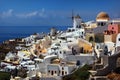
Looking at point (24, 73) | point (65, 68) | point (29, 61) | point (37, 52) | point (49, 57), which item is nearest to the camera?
point (65, 68)

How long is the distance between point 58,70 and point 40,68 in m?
2.17

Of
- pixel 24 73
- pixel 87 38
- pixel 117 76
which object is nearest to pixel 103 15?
pixel 87 38

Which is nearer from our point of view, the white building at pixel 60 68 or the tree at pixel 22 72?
the white building at pixel 60 68

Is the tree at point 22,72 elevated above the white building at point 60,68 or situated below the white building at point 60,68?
below

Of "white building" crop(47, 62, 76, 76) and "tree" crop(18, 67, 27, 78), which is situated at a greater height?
"white building" crop(47, 62, 76, 76)

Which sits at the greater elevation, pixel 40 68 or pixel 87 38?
pixel 87 38

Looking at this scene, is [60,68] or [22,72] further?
[22,72]

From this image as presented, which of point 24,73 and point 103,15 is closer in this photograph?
point 24,73

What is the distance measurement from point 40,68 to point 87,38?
6.98 m

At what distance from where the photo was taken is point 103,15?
146 ft

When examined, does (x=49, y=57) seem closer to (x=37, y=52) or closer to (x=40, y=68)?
(x=40, y=68)

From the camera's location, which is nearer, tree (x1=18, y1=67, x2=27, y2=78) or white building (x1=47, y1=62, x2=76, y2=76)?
white building (x1=47, y1=62, x2=76, y2=76)

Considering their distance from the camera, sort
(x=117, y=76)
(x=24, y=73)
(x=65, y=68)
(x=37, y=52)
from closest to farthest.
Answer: (x=117, y=76) → (x=65, y=68) → (x=24, y=73) → (x=37, y=52)

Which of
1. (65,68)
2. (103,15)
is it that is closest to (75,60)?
(65,68)
